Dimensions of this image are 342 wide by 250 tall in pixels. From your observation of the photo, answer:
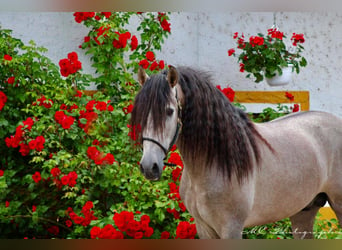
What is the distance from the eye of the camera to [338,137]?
7.98 feet

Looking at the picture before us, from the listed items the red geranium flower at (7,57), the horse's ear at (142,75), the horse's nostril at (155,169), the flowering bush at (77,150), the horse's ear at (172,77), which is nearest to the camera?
the horse's nostril at (155,169)

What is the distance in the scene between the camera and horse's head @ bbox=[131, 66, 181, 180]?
5.22 feet

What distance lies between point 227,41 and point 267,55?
48 centimetres

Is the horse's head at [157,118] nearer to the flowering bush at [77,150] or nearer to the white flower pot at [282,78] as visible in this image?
the flowering bush at [77,150]

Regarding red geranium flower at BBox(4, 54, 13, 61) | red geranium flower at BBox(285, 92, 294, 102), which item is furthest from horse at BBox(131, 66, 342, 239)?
red geranium flower at BBox(4, 54, 13, 61)

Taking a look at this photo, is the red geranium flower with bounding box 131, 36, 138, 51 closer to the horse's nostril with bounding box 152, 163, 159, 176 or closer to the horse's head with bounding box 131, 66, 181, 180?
the horse's head with bounding box 131, 66, 181, 180

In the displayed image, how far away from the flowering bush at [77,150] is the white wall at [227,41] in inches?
10.1

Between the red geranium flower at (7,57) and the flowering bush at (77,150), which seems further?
the red geranium flower at (7,57)

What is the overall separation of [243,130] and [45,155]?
1.49 meters

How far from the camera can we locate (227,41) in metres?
3.94

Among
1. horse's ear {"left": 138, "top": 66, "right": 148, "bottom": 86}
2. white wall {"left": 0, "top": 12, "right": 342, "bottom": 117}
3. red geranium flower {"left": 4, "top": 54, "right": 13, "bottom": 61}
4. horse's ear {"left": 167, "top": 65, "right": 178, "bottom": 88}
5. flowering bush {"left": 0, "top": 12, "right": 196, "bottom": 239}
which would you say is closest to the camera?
horse's ear {"left": 167, "top": 65, "right": 178, "bottom": 88}

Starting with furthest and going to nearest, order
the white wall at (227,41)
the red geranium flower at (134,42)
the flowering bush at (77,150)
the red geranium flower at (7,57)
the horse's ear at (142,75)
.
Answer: the white wall at (227,41), the red geranium flower at (134,42), the red geranium flower at (7,57), the flowering bush at (77,150), the horse's ear at (142,75)

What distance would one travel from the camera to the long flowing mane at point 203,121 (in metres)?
1.67

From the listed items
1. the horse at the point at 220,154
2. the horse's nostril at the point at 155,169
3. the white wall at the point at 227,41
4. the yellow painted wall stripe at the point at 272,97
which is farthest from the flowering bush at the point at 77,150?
the horse's nostril at the point at 155,169
